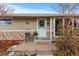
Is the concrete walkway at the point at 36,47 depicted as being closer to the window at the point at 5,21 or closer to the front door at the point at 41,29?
the front door at the point at 41,29

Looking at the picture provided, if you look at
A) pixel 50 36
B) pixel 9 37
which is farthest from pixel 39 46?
pixel 9 37

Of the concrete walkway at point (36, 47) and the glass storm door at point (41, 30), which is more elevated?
the glass storm door at point (41, 30)

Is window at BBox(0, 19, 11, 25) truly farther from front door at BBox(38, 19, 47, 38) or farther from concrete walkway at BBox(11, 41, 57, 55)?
front door at BBox(38, 19, 47, 38)

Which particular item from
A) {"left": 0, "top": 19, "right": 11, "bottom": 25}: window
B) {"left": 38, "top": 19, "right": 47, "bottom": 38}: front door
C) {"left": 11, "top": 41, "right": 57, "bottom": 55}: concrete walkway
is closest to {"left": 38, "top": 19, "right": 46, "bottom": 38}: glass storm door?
{"left": 38, "top": 19, "right": 47, "bottom": 38}: front door

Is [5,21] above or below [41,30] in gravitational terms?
above

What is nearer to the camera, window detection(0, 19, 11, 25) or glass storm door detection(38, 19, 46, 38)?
window detection(0, 19, 11, 25)

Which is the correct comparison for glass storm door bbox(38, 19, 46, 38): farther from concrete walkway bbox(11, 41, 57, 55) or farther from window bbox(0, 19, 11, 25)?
window bbox(0, 19, 11, 25)

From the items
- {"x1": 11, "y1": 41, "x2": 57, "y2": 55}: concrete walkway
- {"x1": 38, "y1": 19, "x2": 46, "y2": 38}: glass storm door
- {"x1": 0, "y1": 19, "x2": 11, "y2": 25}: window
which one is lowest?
{"x1": 11, "y1": 41, "x2": 57, "y2": 55}: concrete walkway

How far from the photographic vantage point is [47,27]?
445 centimetres

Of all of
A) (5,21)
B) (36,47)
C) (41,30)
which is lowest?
(36,47)

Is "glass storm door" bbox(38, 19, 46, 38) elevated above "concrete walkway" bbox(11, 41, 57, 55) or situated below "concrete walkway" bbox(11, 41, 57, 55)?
above

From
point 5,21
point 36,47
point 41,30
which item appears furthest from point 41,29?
point 5,21

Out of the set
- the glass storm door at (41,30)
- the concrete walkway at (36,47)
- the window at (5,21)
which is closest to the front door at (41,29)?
the glass storm door at (41,30)

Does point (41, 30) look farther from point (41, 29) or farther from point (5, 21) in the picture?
point (5, 21)
